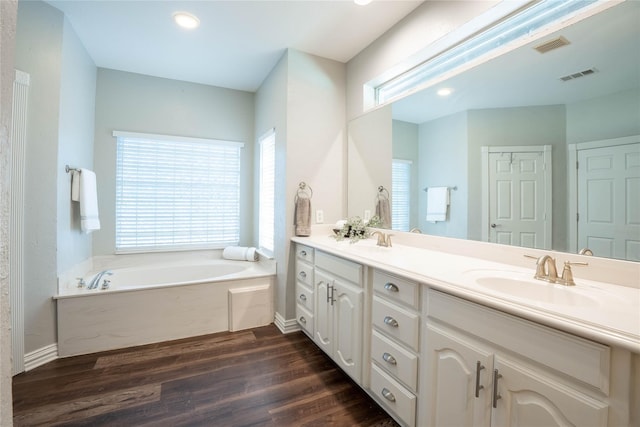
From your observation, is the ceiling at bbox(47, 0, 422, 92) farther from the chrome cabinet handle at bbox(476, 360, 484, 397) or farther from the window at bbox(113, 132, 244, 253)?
the chrome cabinet handle at bbox(476, 360, 484, 397)

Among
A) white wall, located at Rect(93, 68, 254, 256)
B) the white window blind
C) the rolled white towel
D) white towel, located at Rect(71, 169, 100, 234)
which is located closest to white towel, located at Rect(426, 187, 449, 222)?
the white window blind

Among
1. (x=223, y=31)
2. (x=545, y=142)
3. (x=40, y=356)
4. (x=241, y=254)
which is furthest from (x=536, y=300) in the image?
(x=40, y=356)

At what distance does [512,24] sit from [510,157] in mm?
736

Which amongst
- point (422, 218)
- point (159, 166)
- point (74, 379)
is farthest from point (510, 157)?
point (159, 166)

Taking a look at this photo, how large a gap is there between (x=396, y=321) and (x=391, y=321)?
0.12ft

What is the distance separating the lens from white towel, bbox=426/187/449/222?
73.5 inches

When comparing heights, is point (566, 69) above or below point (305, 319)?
above

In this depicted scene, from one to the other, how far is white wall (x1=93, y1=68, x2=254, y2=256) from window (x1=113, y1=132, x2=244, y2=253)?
0.26 feet

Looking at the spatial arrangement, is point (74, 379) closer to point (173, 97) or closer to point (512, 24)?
point (173, 97)

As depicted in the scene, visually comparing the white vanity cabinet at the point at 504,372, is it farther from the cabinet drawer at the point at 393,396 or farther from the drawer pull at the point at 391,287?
the drawer pull at the point at 391,287

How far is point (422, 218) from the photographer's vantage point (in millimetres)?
2012

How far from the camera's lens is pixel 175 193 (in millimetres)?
3273

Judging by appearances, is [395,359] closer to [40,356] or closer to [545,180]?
[545,180]

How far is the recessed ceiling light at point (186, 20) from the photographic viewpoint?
2.10m
